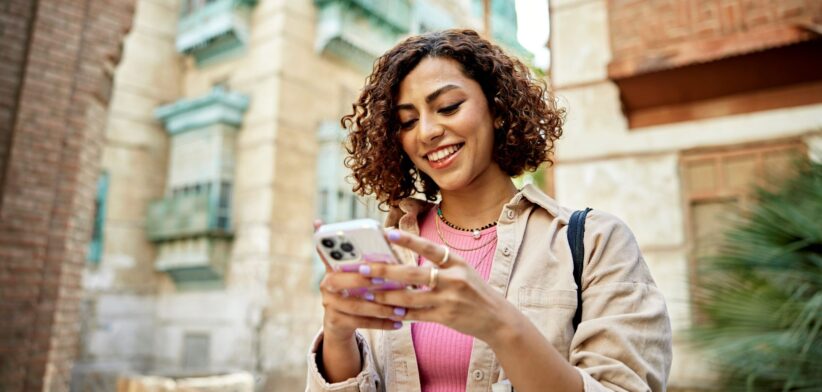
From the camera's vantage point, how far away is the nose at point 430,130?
1.54 m

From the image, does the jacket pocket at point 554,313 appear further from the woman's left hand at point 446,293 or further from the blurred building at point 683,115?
the blurred building at point 683,115

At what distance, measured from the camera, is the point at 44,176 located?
5578mm

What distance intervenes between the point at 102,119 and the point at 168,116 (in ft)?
30.6

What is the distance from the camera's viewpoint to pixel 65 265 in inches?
224

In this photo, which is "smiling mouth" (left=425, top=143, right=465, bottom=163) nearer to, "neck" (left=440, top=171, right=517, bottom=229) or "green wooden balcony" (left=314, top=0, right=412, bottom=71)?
"neck" (left=440, top=171, right=517, bottom=229)

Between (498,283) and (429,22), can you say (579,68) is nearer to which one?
(498,283)

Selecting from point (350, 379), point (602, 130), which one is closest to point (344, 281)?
point (350, 379)

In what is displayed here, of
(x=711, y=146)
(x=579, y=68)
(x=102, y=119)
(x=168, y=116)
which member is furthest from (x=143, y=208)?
(x=711, y=146)

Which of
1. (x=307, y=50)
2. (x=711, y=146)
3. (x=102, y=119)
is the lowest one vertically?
(x=711, y=146)

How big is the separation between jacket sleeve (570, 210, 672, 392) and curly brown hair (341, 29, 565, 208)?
0.43m

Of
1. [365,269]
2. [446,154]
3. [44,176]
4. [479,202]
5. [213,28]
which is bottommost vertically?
[365,269]

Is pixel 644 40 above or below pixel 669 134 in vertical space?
above

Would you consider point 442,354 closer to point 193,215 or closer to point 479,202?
point 479,202

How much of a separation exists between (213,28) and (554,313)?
48.9 ft
